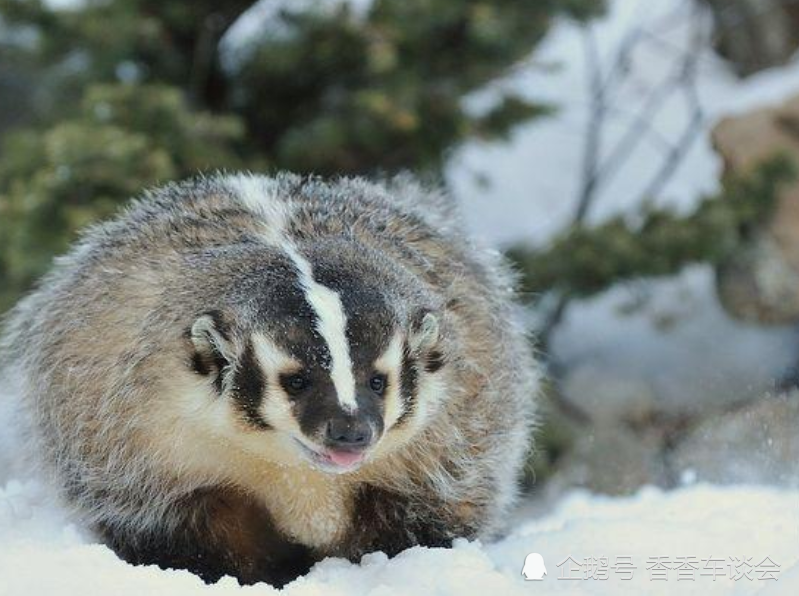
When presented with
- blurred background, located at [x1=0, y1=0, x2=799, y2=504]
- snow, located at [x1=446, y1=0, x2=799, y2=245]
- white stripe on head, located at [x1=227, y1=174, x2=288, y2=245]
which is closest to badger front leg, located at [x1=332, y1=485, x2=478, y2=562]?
white stripe on head, located at [x1=227, y1=174, x2=288, y2=245]

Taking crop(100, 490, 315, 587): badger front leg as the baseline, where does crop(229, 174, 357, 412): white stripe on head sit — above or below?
above

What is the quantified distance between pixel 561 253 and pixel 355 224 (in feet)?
10.4

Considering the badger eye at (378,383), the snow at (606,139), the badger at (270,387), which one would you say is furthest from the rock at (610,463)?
the badger eye at (378,383)

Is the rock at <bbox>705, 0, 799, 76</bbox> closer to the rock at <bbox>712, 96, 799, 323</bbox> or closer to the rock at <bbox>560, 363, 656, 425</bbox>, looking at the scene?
the rock at <bbox>712, 96, 799, 323</bbox>

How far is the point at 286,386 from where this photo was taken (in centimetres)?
235

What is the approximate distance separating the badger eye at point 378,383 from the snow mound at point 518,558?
316 millimetres

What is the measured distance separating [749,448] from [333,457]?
78.9 inches

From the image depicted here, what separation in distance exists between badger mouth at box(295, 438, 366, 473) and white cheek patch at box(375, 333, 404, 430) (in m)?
0.11

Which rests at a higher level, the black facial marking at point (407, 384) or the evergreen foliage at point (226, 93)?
the black facial marking at point (407, 384)

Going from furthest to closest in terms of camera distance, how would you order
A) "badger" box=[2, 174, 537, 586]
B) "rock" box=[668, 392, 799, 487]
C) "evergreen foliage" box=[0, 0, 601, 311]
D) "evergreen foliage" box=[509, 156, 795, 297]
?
"evergreen foliage" box=[509, 156, 795, 297] < "evergreen foliage" box=[0, 0, 601, 311] < "rock" box=[668, 392, 799, 487] < "badger" box=[2, 174, 537, 586]

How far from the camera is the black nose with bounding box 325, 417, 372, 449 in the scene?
7.45 feet

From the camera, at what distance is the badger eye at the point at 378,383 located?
2.37 metres

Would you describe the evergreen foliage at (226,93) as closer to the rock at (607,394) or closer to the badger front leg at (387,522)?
the rock at (607,394)

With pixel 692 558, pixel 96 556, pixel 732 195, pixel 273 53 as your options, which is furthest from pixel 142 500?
A: pixel 732 195
